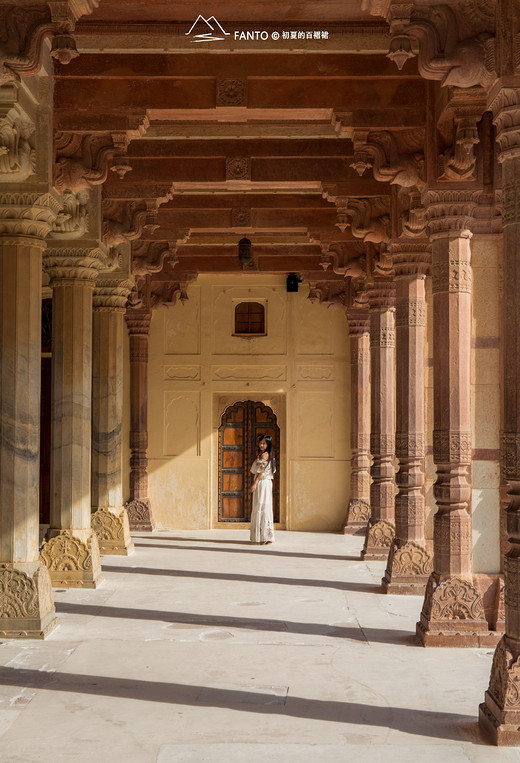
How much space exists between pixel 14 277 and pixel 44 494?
1024cm

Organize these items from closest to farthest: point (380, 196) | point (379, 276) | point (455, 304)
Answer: point (455, 304)
point (380, 196)
point (379, 276)

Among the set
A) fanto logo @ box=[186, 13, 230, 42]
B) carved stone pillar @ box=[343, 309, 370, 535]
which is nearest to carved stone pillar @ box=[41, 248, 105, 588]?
fanto logo @ box=[186, 13, 230, 42]

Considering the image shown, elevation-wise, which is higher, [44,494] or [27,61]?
[27,61]

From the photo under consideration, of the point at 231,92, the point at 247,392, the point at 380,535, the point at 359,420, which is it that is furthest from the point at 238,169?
the point at 247,392

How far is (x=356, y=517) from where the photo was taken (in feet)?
57.5

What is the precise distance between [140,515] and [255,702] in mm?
11759

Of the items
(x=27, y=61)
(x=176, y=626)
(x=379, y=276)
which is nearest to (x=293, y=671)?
(x=176, y=626)

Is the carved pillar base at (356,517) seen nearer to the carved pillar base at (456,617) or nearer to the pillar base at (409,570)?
the pillar base at (409,570)

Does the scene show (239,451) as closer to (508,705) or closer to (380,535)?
(380,535)

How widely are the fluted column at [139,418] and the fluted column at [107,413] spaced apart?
372cm

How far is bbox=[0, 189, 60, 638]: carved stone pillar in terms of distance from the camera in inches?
314

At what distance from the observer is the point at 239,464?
19.0 meters

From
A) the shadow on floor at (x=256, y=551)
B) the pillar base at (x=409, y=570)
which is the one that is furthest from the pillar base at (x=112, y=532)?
the pillar base at (x=409, y=570)

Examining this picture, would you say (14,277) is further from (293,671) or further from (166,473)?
(166,473)
